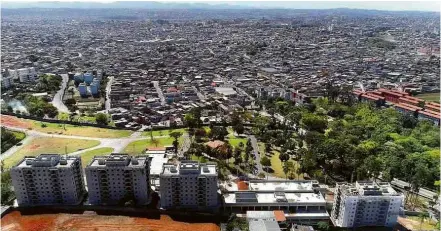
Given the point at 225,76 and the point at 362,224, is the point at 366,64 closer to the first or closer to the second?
the point at 225,76

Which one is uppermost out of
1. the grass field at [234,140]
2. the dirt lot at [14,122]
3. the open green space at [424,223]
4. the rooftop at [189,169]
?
the rooftop at [189,169]

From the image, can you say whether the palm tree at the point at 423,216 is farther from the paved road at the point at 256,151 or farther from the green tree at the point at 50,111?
the green tree at the point at 50,111

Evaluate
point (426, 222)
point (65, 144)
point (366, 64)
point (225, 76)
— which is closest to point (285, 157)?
point (426, 222)

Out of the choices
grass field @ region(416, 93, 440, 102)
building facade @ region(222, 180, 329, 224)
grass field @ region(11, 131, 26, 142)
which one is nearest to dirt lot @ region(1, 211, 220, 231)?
building facade @ region(222, 180, 329, 224)

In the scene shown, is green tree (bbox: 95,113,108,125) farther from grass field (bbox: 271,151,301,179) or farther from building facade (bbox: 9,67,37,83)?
building facade (bbox: 9,67,37,83)

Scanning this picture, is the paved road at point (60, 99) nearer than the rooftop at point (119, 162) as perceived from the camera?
No

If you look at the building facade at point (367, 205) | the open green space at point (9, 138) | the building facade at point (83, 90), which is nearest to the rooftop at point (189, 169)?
the building facade at point (367, 205)

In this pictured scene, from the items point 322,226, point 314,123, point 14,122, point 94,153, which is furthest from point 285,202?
point 14,122
